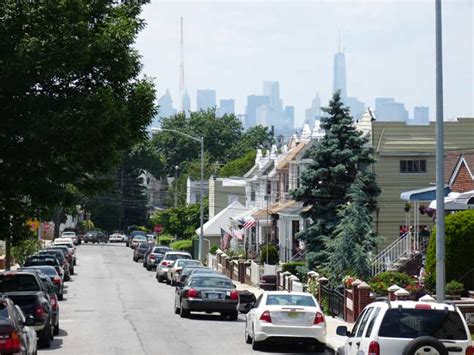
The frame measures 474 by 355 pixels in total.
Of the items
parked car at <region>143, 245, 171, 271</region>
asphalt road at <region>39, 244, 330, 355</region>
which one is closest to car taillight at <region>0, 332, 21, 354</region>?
asphalt road at <region>39, 244, 330, 355</region>

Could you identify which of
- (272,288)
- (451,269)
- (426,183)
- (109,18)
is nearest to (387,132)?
(426,183)

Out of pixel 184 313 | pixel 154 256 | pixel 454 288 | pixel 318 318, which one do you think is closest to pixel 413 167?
pixel 154 256

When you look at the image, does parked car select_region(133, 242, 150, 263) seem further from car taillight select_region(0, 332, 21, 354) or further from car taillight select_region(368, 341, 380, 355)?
car taillight select_region(368, 341, 380, 355)

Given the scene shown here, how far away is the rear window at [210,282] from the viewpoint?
115 ft

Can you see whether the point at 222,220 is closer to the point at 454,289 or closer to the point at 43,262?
the point at 43,262

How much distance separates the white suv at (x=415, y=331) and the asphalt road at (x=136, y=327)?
370 inches

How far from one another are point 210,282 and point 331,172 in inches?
645

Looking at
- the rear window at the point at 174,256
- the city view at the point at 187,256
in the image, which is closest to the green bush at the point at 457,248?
the city view at the point at 187,256

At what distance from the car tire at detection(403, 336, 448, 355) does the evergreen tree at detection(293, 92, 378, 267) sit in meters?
34.1

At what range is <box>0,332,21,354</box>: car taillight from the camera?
1875cm

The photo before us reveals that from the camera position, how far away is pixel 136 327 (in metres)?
31.9

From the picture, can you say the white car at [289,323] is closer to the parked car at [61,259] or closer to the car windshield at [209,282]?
the car windshield at [209,282]

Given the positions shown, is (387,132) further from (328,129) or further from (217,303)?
(217,303)

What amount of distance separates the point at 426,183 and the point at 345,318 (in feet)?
69.3
